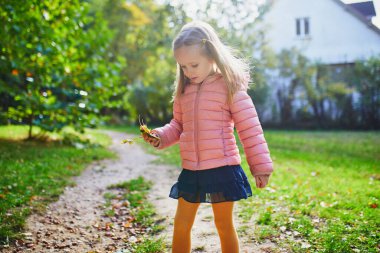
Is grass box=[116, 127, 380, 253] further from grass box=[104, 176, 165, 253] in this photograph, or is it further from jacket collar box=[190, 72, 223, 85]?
jacket collar box=[190, 72, 223, 85]

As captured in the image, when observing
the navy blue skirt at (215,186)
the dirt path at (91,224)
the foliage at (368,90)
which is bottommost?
the dirt path at (91,224)

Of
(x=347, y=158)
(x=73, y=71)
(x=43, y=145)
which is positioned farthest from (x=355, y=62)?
(x=43, y=145)

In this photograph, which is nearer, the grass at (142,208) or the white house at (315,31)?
the grass at (142,208)

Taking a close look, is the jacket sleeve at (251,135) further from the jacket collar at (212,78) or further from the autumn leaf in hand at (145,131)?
the autumn leaf in hand at (145,131)

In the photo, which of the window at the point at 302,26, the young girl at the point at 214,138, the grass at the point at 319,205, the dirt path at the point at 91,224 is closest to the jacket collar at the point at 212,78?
the young girl at the point at 214,138

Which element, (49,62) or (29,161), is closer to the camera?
(29,161)

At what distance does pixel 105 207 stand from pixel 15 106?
6347 mm

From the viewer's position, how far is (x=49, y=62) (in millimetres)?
7730

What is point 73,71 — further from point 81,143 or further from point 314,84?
point 314,84

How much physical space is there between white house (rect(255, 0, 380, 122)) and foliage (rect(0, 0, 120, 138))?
32.4 ft

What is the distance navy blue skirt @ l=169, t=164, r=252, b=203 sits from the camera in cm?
239

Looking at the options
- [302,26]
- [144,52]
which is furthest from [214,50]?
[144,52]

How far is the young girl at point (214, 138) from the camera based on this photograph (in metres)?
2.43

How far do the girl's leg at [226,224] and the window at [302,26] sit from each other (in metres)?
16.8
